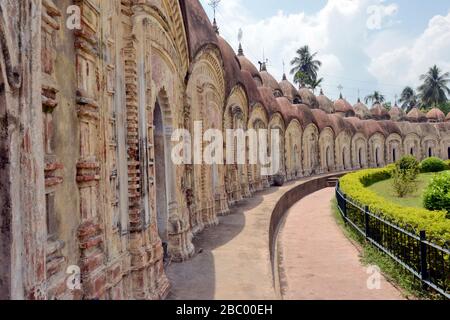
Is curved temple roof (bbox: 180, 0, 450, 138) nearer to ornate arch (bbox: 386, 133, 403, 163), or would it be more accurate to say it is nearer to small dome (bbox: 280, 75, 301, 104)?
small dome (bbox: 280, 75, 301, 104)

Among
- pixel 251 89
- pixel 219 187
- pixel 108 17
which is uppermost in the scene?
pixel 251 89

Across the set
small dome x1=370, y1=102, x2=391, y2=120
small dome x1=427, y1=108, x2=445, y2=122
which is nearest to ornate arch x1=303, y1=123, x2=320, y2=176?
small dome x1=370, y1=102, x2=391, y2=120

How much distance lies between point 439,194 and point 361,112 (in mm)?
33328

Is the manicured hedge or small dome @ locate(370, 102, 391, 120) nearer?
the manicured hedge

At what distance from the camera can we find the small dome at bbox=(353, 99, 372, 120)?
41744 mm

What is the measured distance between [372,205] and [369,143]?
27097 millimetres

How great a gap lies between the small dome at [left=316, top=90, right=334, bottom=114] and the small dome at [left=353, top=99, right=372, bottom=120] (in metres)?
4.31

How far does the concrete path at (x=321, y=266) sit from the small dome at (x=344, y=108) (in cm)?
2819

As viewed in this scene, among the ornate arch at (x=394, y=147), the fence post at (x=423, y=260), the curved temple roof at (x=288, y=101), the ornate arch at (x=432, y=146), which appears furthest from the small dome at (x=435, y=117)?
the fence post at (x=423, y=260)

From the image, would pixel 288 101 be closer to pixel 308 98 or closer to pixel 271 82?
pixel 271 82

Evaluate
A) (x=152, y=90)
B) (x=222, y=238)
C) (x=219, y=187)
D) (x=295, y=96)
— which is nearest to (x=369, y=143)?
(x=295, y=96)

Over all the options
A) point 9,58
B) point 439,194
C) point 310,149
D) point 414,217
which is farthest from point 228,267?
point 310,149

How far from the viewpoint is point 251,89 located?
16.5 metres
